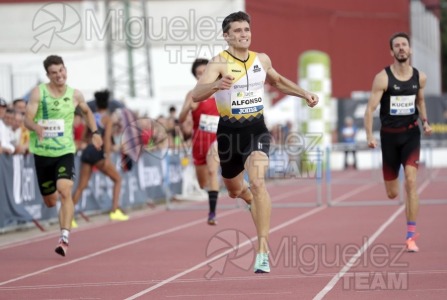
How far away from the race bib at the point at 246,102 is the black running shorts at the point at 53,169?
10.2ft

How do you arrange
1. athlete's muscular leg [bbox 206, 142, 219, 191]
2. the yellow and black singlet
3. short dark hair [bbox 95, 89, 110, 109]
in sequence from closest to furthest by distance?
1. the yellow and black singlet
2. athlete's muscular leg [bbox 206, 142, 219, 191]
3. short dark hair [bbox 95, 89, 110, 109]

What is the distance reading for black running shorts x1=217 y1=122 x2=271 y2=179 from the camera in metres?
9.92

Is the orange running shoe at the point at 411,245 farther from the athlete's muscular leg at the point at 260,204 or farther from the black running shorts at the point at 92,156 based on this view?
the black running shorts at the point at 92,156

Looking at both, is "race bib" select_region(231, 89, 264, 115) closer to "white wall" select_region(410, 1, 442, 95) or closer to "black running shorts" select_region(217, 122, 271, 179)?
"black running shorts" select_region(217, 122, 271, 179)

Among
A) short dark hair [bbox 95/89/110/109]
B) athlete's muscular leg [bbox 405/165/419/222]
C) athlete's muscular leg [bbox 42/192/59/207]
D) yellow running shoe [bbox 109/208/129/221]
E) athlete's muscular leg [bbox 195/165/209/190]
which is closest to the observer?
athlete's muscular leg [bbox 405/165/419/222]

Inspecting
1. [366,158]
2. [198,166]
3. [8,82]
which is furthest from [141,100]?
[198,166]

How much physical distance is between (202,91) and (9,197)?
23.9ft

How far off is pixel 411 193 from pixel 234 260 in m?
2.25

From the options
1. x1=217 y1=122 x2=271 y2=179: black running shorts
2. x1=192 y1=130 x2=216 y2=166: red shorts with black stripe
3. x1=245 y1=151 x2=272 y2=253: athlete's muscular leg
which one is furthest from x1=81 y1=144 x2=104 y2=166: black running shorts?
x1=245 y1=151 x2=272 y2=253: athlete's muscular leg

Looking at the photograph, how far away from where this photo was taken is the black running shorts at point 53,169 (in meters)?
12.4

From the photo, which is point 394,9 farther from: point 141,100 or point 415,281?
point 415,281

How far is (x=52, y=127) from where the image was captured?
40.7 feet

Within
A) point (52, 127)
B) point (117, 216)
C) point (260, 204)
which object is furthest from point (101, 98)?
point (260, 204)

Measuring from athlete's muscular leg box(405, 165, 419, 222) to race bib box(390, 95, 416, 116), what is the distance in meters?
0.62
